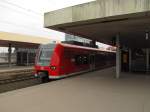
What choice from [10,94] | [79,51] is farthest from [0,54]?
[10,94]

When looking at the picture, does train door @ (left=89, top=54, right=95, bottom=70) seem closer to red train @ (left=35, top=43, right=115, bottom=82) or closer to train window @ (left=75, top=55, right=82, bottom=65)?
red train @ (left=35, top=43, right=115, bottom=82)

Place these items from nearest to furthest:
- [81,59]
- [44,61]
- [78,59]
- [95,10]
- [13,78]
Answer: [95,10], [44,61], [78,59], [81,59], [13,78]

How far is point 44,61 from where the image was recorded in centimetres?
1255

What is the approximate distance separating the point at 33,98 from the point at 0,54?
53.6 metres

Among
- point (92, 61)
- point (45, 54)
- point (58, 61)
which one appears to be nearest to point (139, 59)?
point (92, 61)

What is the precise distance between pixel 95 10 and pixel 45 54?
5219 mm

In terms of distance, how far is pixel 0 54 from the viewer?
56.4 meters

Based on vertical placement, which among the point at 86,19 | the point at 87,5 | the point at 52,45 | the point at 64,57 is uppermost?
the point at 87,5

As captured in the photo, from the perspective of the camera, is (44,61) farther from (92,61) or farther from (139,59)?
(139,59)

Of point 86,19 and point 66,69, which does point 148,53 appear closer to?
point 66,69

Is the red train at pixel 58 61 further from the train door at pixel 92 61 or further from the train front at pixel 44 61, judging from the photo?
the train door at pixel 92 61

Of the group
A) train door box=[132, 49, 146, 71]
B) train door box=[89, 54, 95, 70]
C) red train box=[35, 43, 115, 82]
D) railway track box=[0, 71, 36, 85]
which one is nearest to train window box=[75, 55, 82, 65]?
red train box=[35, 43, 115, 82]

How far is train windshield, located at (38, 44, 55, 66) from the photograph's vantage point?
12.4m

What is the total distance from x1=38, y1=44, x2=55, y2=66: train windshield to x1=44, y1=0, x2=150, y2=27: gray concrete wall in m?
2.11
